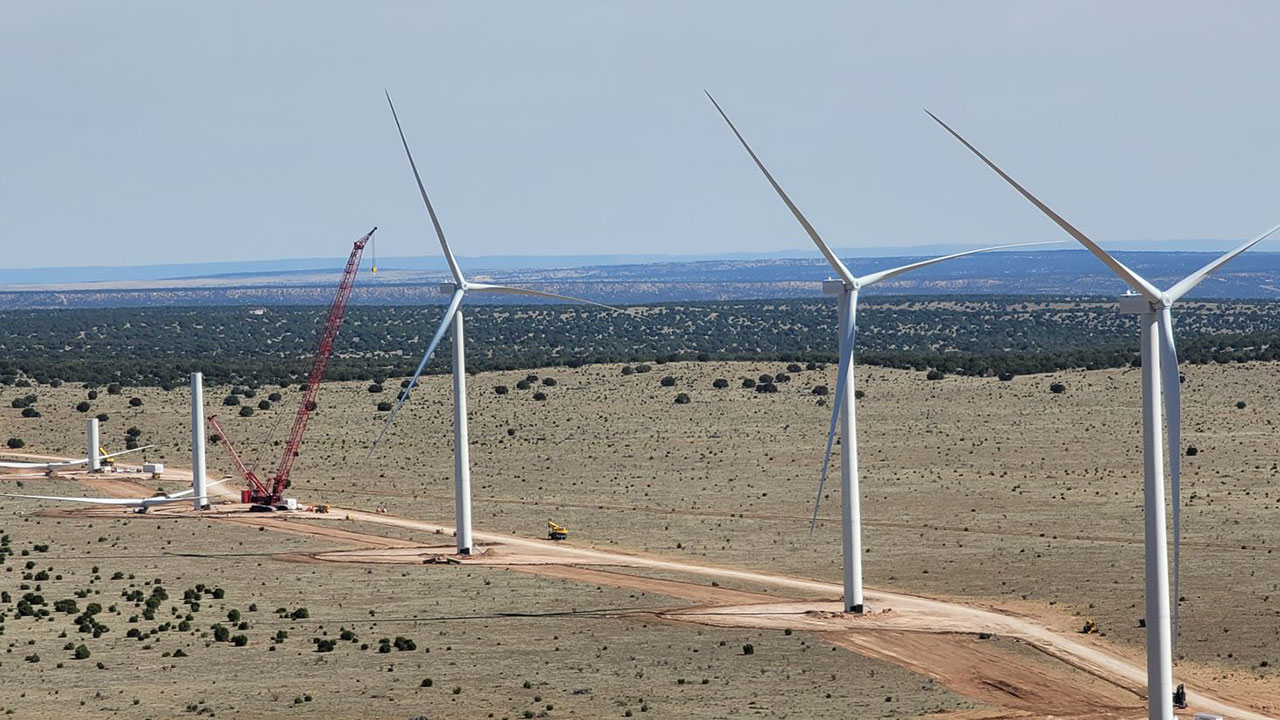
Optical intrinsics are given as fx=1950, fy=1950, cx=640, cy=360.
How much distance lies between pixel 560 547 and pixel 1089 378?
2627 inches

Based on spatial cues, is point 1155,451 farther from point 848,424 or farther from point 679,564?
point 679,564

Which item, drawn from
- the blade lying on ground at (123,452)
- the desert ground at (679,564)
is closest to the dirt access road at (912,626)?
the desert ground at (679,564)

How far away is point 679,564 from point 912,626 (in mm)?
17575

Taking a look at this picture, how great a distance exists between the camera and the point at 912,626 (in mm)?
60000

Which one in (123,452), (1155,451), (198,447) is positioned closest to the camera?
(1155,451)

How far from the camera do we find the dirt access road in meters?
49.9

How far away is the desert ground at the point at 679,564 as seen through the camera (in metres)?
52.1

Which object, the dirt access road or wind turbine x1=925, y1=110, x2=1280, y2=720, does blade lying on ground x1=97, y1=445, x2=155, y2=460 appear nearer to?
the dirt access road

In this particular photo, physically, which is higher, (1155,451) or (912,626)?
(1155,451)

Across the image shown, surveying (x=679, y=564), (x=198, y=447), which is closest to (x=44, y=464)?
(x=198, y=447)

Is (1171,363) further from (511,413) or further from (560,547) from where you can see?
(511,413)

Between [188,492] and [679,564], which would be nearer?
[679,564]

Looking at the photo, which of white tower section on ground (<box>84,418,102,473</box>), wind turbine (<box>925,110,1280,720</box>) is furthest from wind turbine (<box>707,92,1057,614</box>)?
white tower section on ground (<box>84,418,102,473</box>)

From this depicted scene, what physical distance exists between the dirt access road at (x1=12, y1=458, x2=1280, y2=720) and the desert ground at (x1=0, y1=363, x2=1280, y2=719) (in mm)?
179
